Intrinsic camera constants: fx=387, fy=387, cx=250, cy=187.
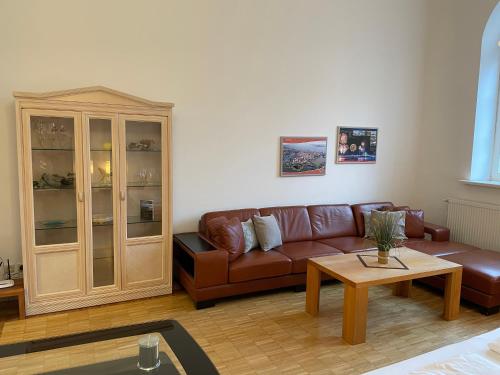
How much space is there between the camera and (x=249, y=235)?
4.02 metres

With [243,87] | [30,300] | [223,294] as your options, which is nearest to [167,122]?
[243,87]

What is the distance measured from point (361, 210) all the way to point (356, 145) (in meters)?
0.87

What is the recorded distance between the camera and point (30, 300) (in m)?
3.31

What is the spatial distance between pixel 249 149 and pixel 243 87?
698 mm

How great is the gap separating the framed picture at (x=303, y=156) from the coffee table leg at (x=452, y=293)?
1997mm

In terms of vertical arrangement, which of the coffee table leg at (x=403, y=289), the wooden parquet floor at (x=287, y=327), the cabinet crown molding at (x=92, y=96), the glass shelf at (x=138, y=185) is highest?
the cabinet crown molding at (x=92, y=96)

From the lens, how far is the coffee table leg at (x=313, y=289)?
3.43 m

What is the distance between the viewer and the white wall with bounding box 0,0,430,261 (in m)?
3.50

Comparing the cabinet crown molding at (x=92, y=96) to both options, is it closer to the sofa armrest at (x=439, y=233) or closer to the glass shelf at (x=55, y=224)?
the glass shelf at (x=55, y=224)

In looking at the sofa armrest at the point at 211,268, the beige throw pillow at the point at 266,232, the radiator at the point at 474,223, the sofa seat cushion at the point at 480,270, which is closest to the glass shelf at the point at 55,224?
the sofa armrest at the point at 211,268

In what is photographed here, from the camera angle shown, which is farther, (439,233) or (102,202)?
(439,233)

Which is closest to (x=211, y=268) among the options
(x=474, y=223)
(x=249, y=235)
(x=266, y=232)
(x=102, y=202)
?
(x=249, y=235)

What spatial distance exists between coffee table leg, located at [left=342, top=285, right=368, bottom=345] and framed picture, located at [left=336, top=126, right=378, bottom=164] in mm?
2355

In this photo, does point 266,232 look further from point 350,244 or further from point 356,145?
point 356,145
